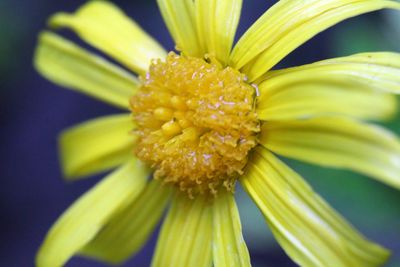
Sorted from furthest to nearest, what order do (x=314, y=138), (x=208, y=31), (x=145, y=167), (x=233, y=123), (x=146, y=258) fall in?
(x=146, y=258) < (x=145, y=167) < (x=208, y=31) < (x=233, y=123) < (x=314, y=138)

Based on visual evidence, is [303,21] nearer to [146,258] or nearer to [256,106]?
[256,106]

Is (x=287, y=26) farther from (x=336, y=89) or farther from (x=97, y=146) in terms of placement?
(x=97, y=146)

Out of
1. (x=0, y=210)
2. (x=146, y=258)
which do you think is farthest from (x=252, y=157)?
(x=0, y=210)

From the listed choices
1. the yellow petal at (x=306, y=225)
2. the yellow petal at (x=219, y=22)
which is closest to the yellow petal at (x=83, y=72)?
the yellow petal at (x=219, y=22)

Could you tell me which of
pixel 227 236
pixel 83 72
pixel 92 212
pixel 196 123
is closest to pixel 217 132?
pixel 196 123

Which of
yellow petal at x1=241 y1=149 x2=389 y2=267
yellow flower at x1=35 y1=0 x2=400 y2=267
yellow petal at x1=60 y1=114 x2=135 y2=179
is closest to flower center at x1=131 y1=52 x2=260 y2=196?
yellow flower at x1=35 y1=0 x2=400 y2=267

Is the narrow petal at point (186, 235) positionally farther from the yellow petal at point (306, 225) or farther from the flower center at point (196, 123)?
the yellow petal at point (306, 225)

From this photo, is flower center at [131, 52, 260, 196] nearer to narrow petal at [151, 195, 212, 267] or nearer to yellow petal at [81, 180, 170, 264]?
narrow petal at [151, 195, 212, 267]
